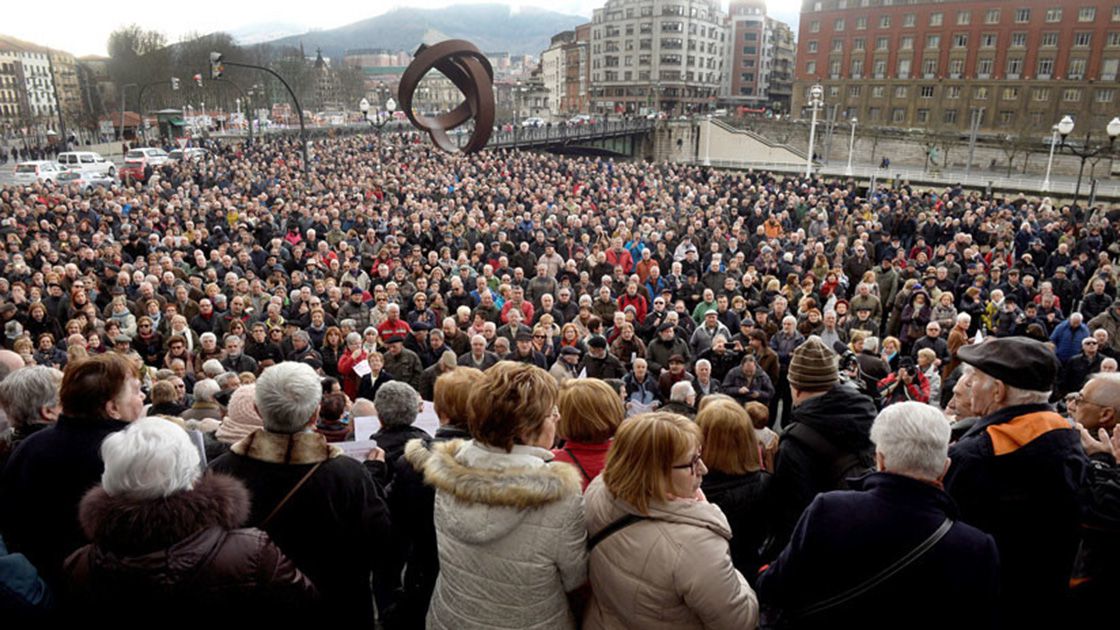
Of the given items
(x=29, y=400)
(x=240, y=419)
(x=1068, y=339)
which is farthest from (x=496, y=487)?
(x=1068, y=339)

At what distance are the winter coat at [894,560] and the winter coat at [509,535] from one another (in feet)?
2.55

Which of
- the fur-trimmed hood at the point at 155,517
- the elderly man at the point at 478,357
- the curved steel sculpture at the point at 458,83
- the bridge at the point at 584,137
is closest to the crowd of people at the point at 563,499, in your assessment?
the fur-trimmed hood at the point at 155,517

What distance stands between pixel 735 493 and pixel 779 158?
178 ft

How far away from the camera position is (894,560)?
2.00 meters

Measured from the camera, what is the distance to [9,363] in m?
4.08

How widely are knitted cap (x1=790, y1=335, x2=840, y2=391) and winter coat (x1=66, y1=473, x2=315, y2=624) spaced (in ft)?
8.00

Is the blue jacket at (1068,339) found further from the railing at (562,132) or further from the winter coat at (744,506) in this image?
the railing at (562,132)

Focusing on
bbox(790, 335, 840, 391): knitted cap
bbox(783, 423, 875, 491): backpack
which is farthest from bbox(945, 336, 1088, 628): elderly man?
bbox(790, 335, 840, 391): knitted cap

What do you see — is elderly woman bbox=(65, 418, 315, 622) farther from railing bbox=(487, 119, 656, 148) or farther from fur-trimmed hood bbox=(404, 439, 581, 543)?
railing bbox=(487, 119, 656, 148)

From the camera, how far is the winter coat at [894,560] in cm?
198

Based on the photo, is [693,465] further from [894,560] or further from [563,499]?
[894,560]

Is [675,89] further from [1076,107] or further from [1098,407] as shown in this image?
[1098,407]

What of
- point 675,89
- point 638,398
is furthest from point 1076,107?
point 638,398

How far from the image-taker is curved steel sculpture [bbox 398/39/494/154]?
886 inches
